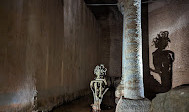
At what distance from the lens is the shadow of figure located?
6.52 m

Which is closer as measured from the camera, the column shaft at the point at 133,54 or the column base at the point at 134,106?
the column base at the point at 134,106

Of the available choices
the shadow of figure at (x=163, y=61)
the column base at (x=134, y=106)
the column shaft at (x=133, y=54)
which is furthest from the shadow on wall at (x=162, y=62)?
the column base at (x=134, y=106)

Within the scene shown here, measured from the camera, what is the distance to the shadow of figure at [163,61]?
6520 mm

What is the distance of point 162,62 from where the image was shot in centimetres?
691

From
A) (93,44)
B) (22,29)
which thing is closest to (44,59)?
(22,29)

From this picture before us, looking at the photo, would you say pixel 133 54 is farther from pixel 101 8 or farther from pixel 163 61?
pixel 101 8

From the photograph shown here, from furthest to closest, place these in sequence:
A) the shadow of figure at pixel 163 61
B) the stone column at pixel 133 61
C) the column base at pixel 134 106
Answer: the shadow of figure at pixel 163 61, the stone column at pixel 133 61, the column base at pixel 134 106

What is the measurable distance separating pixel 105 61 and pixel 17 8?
7.85m

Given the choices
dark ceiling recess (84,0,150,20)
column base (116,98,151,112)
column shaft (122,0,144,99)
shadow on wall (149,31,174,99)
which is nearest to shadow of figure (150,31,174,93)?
shadow on wall (149,31,174,99)

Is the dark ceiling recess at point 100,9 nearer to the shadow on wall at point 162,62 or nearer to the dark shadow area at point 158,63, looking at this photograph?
the dark shadow area at point 158,63

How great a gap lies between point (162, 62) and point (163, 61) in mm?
93

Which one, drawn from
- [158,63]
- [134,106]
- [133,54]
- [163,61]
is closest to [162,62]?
[163,61]

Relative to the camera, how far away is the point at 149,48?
7793 millimetres

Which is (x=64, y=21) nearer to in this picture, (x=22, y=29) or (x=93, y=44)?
(x=22, y=29)
